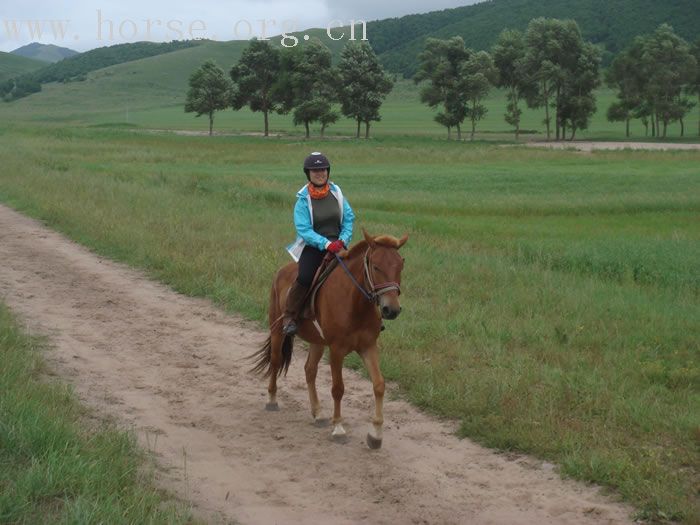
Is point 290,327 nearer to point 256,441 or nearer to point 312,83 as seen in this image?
point 256,441

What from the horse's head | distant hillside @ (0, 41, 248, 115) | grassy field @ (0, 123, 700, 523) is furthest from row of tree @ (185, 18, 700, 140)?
the horse's head

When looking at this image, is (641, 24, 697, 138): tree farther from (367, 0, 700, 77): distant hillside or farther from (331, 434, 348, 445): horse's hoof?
(367, 0, 700, 77): distant hillside

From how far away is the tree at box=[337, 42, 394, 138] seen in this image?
249 feet

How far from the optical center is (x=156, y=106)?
5871 inches

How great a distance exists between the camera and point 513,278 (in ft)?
44.3

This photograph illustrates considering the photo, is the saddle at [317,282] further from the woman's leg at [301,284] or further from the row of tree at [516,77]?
the row of tree at [516,77]

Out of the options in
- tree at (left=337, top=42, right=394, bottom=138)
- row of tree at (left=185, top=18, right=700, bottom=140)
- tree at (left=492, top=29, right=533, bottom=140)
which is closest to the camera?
row of tree at (left=185, top=18, right=700, bottom=140)

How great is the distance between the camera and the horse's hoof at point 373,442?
6961 millimetres

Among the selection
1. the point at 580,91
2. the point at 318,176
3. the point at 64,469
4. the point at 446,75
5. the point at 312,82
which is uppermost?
the point at 446,75

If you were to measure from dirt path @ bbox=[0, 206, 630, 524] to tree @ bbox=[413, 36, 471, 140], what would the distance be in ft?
216

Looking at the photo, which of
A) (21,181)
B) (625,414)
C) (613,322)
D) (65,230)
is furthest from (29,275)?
(21,181)

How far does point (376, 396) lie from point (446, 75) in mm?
72391

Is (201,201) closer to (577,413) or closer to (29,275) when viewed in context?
(29,275)

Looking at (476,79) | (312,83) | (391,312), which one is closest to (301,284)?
(391,312)
